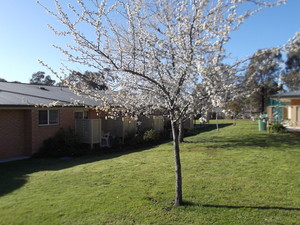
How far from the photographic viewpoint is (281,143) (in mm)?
12625

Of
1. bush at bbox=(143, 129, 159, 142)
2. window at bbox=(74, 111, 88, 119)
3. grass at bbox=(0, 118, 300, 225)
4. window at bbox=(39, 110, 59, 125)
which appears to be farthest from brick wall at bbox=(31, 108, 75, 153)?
bush at bbox=(143, 129, 159, 142)

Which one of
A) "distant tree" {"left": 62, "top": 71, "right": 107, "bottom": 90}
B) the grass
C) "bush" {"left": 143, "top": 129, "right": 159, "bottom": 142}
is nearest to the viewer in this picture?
the grass

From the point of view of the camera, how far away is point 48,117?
1248cm

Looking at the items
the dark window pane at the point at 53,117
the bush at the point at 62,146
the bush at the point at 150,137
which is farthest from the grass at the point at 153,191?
the bush at the point at 150,137

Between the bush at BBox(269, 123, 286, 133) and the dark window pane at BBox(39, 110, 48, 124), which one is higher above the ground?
the dark window pane at BBox(39, 110, 48, 124)

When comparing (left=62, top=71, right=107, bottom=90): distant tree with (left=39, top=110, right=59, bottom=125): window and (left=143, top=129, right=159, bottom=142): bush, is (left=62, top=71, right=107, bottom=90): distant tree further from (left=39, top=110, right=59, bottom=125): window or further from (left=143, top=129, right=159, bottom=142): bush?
(left=143, top=129, right=159, bottom=142): bush

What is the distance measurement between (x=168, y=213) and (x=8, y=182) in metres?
4.79

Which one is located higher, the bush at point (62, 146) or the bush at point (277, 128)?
the bush at point (277, 128)

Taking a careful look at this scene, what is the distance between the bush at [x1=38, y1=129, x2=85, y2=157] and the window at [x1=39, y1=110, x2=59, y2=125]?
0.58 meters

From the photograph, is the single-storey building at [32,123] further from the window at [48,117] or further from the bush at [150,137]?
the bush at [150,137]

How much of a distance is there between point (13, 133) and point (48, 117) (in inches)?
69.1

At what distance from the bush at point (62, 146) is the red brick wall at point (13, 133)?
0.78 m

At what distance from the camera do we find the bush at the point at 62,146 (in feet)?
38.1

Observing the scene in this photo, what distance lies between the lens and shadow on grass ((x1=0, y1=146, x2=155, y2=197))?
705 centimetres
